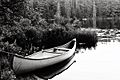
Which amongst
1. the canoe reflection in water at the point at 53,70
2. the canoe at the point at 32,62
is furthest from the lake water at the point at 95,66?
the canoe at the point at 32,62

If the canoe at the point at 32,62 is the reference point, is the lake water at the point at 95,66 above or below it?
below

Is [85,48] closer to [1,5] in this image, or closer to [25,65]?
[25,65]

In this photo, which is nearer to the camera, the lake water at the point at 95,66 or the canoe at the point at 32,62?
the canoe at the point at 32,62

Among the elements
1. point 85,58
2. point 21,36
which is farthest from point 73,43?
point 21,36

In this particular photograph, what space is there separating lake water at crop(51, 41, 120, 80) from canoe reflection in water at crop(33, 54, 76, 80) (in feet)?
1.03

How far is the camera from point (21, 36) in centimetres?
1495

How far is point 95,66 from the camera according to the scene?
14.3 m

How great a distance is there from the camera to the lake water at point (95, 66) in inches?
484

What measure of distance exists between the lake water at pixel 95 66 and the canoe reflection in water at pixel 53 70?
0.31 m

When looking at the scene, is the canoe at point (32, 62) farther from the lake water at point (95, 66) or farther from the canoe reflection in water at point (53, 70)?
the lake water at point (95, 66)

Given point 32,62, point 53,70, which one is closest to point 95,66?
point 53,70

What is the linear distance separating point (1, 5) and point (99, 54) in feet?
35.5

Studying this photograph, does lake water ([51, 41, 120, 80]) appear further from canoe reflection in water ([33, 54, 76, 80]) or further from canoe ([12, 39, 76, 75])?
canoe ([12, 39, 76, 75])

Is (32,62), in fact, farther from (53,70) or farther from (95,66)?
(95,66)
